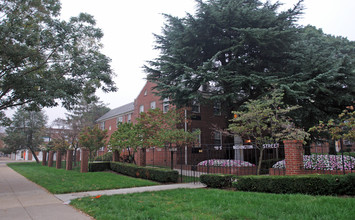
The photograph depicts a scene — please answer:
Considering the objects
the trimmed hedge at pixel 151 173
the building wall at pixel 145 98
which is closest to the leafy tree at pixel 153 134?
the trimmed hedge at pixel 151 173

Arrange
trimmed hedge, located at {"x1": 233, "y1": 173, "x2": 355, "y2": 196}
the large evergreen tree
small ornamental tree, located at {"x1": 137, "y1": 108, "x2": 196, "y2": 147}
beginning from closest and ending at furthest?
trimmed hedge, located at {"x1": 233, "y1": 173, "x2": 355, "y2": 196} → small ornamental tree, located at {"x1": 137, "y1": 108, "x2": 196, "y2": 147} → the large evergreen tree

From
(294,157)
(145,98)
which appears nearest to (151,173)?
(294,157)

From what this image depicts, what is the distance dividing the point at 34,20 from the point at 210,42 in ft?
33.1

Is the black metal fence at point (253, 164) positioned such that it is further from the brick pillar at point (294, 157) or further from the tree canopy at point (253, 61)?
the tree canopy at point (253, 61)

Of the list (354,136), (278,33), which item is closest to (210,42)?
(278,33)

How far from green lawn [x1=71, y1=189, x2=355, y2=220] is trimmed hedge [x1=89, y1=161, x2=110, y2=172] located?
36.6ft

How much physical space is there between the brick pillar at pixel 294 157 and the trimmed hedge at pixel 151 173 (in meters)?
5.09

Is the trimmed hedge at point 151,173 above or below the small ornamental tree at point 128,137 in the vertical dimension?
below

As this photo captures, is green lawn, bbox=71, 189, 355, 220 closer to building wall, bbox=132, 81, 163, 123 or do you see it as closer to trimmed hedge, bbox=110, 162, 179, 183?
trimmed hedge, bbox=110, 162, 179, 183

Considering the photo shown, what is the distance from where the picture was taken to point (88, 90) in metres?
13.9

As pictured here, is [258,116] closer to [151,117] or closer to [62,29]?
[151,117]

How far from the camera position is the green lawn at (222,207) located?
5105mm

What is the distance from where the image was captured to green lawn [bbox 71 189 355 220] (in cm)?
511

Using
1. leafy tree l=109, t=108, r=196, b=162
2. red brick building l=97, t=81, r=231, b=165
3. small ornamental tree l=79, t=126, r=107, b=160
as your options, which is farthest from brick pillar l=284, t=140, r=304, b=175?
small ornamental tree l=79, t=126, r=107, b=160
